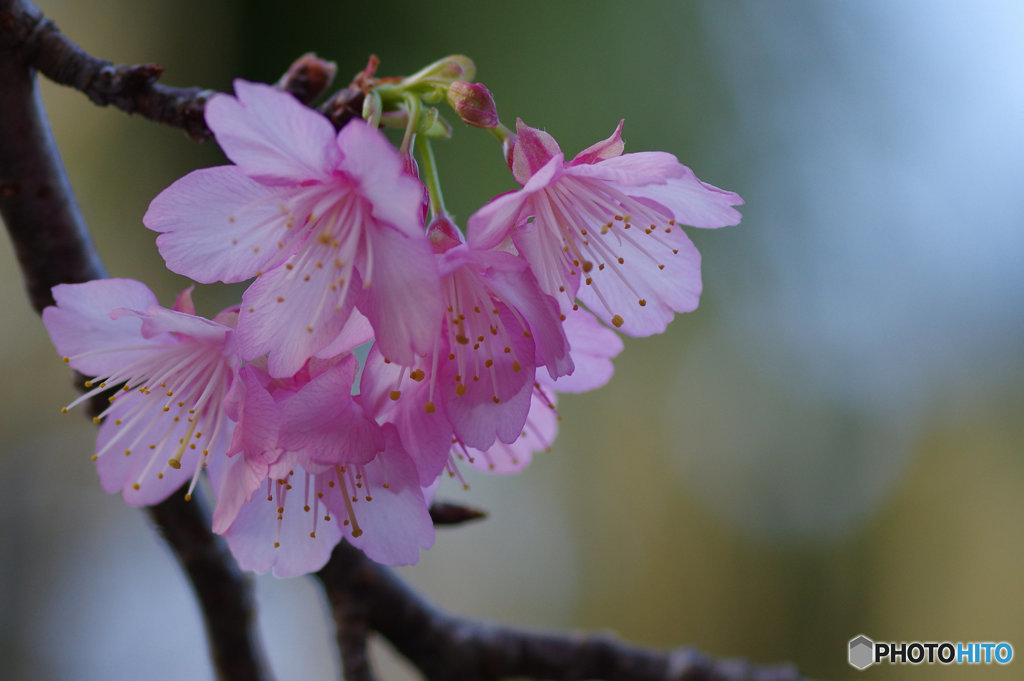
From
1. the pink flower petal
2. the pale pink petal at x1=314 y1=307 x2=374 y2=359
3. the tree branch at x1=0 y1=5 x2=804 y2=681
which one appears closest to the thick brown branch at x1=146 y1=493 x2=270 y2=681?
the tree branch at x1=0 y1=5 x2=804 y2=681

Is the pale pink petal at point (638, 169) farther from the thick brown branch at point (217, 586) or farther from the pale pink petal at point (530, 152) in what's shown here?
the thick brown branch at point (217, 586)

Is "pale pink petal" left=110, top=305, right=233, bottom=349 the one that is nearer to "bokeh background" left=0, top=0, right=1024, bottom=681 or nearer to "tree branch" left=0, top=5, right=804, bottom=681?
"tree branch" left=0, top=5, right=804, bottom=681

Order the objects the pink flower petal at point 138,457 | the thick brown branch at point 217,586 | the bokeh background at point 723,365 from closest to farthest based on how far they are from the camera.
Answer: the pink flower petal at point 138,457, the thick brown branch at point 217,586, the bokeh background at point 723,365

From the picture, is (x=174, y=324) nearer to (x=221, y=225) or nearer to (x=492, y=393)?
(x=221, y=225)

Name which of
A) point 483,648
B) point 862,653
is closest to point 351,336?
point 483,648

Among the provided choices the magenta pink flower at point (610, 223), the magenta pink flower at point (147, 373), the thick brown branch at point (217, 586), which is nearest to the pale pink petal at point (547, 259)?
the magenta pink flower at point (610, 223)

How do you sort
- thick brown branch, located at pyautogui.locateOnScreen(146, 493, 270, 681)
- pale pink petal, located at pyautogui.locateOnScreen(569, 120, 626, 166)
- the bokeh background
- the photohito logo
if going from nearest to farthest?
pale pink petal, located at pyautogui.locateOnScreen(569, 120, 626, 166)
thick brown branch, located at pyautogui.locateOnScreen(146, 493, 270, 681)
the photohito logo
the bokeh background
